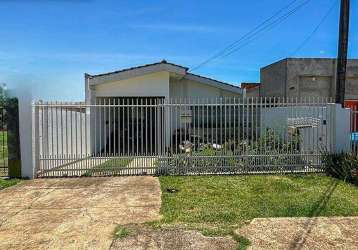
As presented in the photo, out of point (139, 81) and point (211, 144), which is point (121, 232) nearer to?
point (211, 144)

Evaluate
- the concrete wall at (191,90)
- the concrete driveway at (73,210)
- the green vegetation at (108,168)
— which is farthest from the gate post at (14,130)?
the concrete wall at (191,90)

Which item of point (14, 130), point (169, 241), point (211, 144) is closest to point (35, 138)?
point (14, 130)

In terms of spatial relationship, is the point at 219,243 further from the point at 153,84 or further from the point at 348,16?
the point at 153,84

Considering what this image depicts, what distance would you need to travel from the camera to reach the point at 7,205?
7703 mm

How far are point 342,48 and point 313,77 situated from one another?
477 inches

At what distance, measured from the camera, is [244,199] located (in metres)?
8.00

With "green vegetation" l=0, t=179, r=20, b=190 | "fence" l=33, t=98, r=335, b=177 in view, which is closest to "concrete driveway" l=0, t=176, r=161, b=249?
"green vegetation" l=0, t=179, r=20, b=190

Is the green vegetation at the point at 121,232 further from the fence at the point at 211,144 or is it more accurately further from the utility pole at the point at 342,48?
the utility pole at the point at 342,48

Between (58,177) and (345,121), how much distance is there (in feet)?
27.4

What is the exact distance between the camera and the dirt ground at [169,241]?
209 inches

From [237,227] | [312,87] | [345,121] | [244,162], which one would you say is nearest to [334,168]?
[345,121]

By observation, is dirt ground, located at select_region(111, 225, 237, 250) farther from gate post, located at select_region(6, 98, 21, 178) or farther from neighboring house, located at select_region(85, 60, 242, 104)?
neighboring house, located at select_region(85, 60, 242, 104)

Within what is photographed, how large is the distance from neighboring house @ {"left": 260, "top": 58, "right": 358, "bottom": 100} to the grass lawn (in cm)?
1368

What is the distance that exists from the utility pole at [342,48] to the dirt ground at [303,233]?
619 cm
